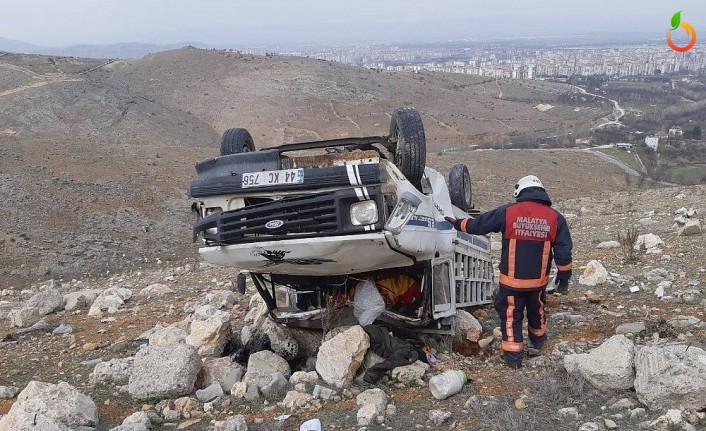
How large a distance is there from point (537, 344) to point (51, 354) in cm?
490

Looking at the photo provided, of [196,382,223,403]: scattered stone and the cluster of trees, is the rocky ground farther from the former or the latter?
the cluster of trees

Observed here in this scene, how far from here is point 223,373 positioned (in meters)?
5.04

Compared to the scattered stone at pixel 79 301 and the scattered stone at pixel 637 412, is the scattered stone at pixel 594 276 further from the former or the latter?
the scattered stone at pixel 79 301

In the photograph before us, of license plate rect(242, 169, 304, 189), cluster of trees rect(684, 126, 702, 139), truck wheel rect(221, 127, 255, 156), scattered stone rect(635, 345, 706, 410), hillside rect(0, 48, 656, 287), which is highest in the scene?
truck wheel rect(221, 127, 255, 156)

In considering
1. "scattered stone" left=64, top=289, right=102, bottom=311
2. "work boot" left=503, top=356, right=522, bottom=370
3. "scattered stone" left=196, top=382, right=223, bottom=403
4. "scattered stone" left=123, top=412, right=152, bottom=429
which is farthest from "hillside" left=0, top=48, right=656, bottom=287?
"work boot" left=503, top=356, right=522, bottom=370

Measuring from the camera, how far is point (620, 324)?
18.8ft

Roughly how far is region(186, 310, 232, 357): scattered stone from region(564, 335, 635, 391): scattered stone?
122 inches

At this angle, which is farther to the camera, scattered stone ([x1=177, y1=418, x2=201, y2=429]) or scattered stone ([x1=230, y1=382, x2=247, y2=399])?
scattered stone ([x1=230, y1=382, x2=247, y2=399])

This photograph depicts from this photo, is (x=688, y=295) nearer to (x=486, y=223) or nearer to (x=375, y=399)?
(x=486, y=223)

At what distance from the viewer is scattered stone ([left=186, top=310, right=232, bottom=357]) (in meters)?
5.62

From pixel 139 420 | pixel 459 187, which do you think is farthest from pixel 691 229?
pixel 139 420

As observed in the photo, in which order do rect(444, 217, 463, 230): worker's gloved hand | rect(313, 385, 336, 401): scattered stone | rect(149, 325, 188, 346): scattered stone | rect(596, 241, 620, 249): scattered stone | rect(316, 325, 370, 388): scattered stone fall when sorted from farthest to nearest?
rect(596, 241, 620, 249): scattered stone → rect(149, 325, 188, 346): scattered stone → rect(444, 217, 463, 230): worker's gloved hand → rect(316, 325, 370, 388): scattered stone → rect(313, 385, 336, 401): scattered stone

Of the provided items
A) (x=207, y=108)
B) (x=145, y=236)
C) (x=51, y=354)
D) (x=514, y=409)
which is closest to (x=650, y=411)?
(x=514, y=409)

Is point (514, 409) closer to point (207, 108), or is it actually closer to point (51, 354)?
point (51, 354)
